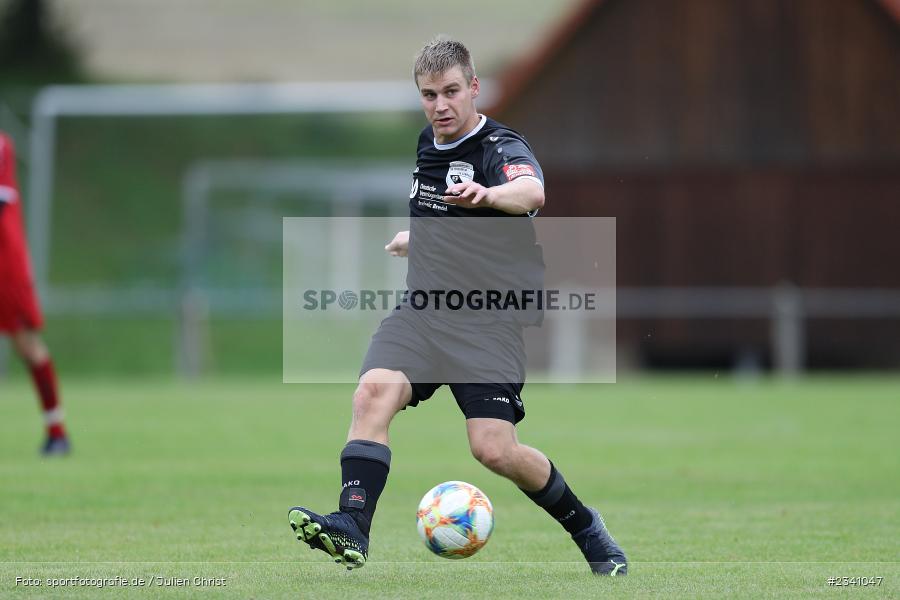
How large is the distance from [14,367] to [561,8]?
2041 cm

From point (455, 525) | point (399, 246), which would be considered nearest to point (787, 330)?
point (399, 246)

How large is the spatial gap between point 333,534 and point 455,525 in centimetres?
57

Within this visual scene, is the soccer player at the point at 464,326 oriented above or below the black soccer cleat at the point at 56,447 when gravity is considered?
above

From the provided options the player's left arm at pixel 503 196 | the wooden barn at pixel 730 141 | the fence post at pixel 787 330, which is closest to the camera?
the player's left arm at pixel 503 196

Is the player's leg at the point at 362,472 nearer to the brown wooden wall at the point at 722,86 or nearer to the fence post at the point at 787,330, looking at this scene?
the fence post at the point at 787,330

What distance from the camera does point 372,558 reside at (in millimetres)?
6551

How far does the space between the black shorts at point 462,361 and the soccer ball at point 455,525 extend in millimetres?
379

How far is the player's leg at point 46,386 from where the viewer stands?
1105cm

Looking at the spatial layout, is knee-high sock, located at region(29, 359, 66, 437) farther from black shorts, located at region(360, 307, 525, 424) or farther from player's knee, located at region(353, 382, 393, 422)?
player's knee, located at region(353, 382, 393, 422)

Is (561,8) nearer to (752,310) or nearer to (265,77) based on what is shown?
(265,77)

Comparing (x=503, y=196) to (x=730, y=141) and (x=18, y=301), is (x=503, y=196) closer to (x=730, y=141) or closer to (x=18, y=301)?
(x=18, y=301)

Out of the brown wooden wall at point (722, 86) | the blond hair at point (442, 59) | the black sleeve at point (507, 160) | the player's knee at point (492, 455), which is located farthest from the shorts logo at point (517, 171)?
the brown wooden wall at point (722, 86)

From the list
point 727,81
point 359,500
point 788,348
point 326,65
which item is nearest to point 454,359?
point 359,500

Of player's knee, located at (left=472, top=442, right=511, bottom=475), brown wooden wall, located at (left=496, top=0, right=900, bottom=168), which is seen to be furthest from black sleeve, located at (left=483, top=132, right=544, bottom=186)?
brown wooden wall, located at (left=496, top=0, right=900, bottom=168)
